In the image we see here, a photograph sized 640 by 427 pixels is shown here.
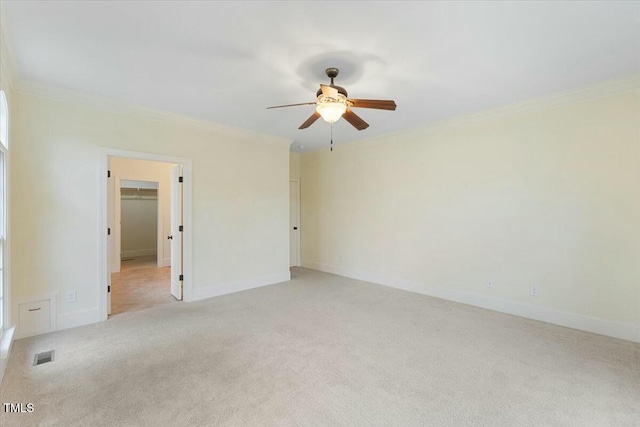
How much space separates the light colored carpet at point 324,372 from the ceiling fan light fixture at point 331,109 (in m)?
2.13

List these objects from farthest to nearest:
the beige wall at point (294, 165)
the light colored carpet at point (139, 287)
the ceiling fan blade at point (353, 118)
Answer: the beige wall at point (294, 165), the light colored carpet at point (139, 287), the ceiling fan blade at point (353, 118)

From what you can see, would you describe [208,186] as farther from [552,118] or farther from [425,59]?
[552,118]

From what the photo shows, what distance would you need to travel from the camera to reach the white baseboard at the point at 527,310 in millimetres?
3037

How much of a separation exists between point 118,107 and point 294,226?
13.1 ft

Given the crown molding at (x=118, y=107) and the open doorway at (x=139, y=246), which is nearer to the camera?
the crown molding at (x=118, y=107)

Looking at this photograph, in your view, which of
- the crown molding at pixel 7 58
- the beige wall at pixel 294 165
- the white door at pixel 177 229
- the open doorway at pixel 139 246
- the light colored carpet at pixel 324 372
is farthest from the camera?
the beige wall at pixel 294 165

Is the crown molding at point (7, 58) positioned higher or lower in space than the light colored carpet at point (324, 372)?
higher

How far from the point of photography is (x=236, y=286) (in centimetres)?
474

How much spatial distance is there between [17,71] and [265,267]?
3.77m

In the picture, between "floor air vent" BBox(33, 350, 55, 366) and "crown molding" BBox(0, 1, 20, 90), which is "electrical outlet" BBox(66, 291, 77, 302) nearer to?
"floor air vent" BBox(33, 350, 55, 366)

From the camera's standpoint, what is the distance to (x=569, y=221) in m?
3.32

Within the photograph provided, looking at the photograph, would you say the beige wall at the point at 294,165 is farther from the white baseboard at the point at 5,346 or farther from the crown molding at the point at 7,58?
the white baseboard at the point at 5,346

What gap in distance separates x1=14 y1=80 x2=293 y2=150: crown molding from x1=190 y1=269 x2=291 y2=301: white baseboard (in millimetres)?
2340

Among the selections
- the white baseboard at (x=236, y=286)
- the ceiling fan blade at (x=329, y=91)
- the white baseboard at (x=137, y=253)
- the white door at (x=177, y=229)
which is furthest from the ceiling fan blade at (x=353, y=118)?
the white baseboard at (x=137, y=253)
